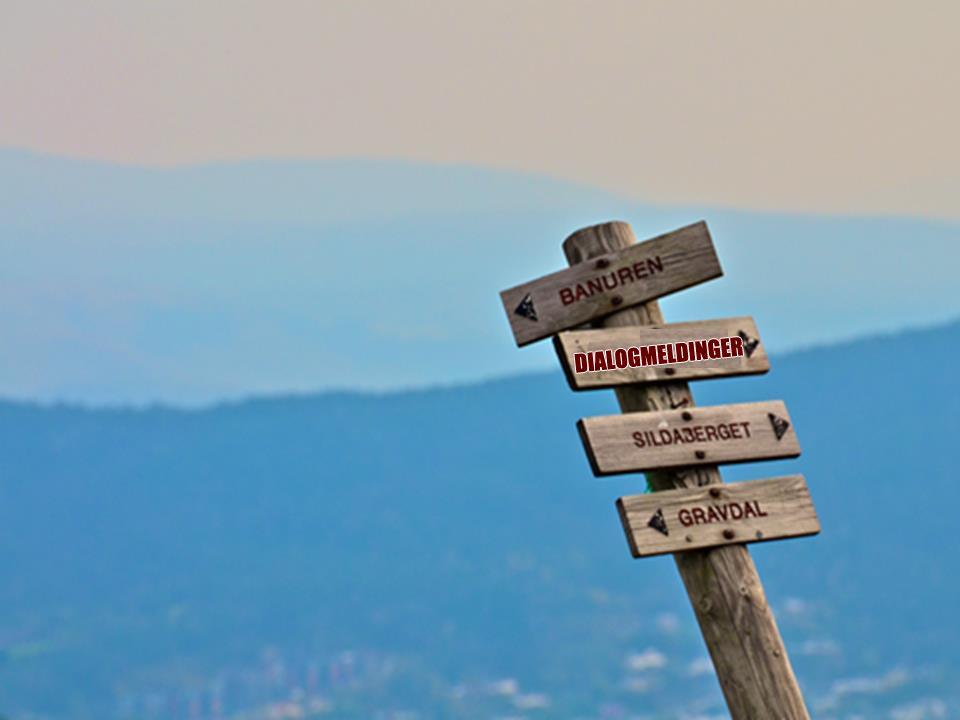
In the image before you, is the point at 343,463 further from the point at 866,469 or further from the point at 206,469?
the point at 866,469

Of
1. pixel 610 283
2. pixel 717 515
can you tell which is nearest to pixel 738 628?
pixel 717 515

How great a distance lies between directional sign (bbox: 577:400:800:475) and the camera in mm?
5262

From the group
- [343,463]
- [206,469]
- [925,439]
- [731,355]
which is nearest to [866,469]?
[925,439]

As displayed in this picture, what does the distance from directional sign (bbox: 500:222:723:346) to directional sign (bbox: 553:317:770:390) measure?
0.31 ft

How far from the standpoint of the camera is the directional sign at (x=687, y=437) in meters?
5.26

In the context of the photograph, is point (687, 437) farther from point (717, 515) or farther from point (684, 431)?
point (717, 515)

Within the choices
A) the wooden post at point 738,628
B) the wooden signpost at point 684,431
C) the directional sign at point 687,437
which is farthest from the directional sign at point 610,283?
the wooden post at point 738,628

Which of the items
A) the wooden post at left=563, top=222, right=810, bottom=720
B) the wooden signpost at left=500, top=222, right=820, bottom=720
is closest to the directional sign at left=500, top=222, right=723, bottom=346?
the wooden signpost at left=500, top=222, right=820, bottom=720

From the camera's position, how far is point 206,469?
116 metres

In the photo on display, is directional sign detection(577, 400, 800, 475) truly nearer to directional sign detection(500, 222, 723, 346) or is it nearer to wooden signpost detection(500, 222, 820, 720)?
wooden signpost detection(500, 222, 820, 720)

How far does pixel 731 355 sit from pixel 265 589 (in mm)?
94660

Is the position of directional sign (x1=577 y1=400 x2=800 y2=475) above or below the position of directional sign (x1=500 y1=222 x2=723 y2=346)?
below

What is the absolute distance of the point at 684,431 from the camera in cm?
541

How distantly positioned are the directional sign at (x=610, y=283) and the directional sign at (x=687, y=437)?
0.41 metres
